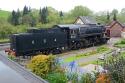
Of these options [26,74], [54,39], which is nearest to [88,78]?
[26,74]

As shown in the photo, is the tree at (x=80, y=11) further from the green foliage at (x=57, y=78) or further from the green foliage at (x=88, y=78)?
the green foliage at (x=88, y=78)

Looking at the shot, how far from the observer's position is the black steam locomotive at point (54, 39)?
28173 mm

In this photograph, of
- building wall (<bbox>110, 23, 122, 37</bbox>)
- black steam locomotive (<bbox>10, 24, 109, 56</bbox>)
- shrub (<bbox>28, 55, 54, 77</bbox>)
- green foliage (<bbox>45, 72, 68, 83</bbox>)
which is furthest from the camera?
building wall (<bbox>110, 23, 122, 37</bbox>)

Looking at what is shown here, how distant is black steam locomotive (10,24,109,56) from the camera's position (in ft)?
92.4

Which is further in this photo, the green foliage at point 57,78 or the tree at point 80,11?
the tree at point 80,11

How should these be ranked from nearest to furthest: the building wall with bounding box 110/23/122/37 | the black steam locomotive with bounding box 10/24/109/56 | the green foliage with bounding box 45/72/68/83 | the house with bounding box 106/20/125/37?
the green foliage with bounding box 45/72/68/83 → the black steam locomotive with bounding box 10/24/109/56 → the house with bounding box 106/20/125/37 → the building wall with bounding box 110/23/122/37

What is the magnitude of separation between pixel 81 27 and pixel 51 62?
2121cm

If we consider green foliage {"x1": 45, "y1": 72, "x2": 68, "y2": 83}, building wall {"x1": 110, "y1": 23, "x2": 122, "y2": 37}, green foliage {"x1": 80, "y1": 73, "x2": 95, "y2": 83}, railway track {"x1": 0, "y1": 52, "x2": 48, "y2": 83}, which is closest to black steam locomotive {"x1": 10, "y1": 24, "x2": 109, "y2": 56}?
green foliage {"x1": 45, "y1": 72, "x2": 68, "y2": 83}

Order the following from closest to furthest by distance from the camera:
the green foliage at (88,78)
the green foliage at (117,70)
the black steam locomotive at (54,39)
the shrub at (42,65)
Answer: the green foliage at (117,70), the green foliage at (88,78), the shrub at (42,65), the black steam locomotive at (54,39)

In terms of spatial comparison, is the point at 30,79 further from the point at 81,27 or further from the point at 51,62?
the point at 81,27

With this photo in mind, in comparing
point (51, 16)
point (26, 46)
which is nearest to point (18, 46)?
point (26, 46)

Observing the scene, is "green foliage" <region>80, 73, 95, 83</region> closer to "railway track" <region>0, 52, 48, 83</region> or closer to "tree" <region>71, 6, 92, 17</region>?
"railway track" <region>0, 52, 48, 83</region>

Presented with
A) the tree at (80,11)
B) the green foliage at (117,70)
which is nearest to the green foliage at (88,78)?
the green foliage at (117,70)

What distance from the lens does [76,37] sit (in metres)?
35.8
